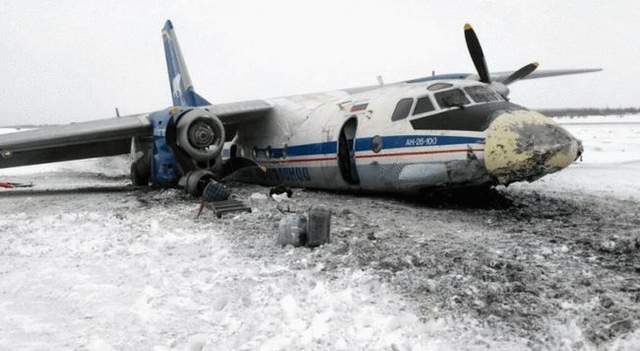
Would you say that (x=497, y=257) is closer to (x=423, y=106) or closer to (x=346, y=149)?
(x=423, y=106)

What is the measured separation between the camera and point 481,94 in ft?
30.5

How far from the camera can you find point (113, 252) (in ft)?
20.4

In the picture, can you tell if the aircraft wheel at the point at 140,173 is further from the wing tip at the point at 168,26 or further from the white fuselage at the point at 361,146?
the wing tip at the point at 168,26

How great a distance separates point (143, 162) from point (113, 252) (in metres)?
8.02

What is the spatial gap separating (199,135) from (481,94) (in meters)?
6.02

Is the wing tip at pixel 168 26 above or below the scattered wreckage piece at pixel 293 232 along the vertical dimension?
above

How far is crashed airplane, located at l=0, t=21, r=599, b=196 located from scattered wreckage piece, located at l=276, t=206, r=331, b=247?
328 centimetres

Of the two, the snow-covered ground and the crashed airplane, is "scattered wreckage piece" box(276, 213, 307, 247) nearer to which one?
the snow-covered ground

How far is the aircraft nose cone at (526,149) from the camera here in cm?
774

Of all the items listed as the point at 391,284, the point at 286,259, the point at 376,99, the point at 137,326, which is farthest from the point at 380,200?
the point at 137,326

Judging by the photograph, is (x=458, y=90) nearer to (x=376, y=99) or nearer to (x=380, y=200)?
(x=376, y=99)

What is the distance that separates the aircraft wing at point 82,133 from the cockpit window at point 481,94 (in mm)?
5997

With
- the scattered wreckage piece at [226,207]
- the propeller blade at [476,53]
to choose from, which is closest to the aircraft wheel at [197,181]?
the scattered wreckage piece at [226,207]

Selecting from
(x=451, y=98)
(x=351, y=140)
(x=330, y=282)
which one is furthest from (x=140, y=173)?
(x=330, y=282)
